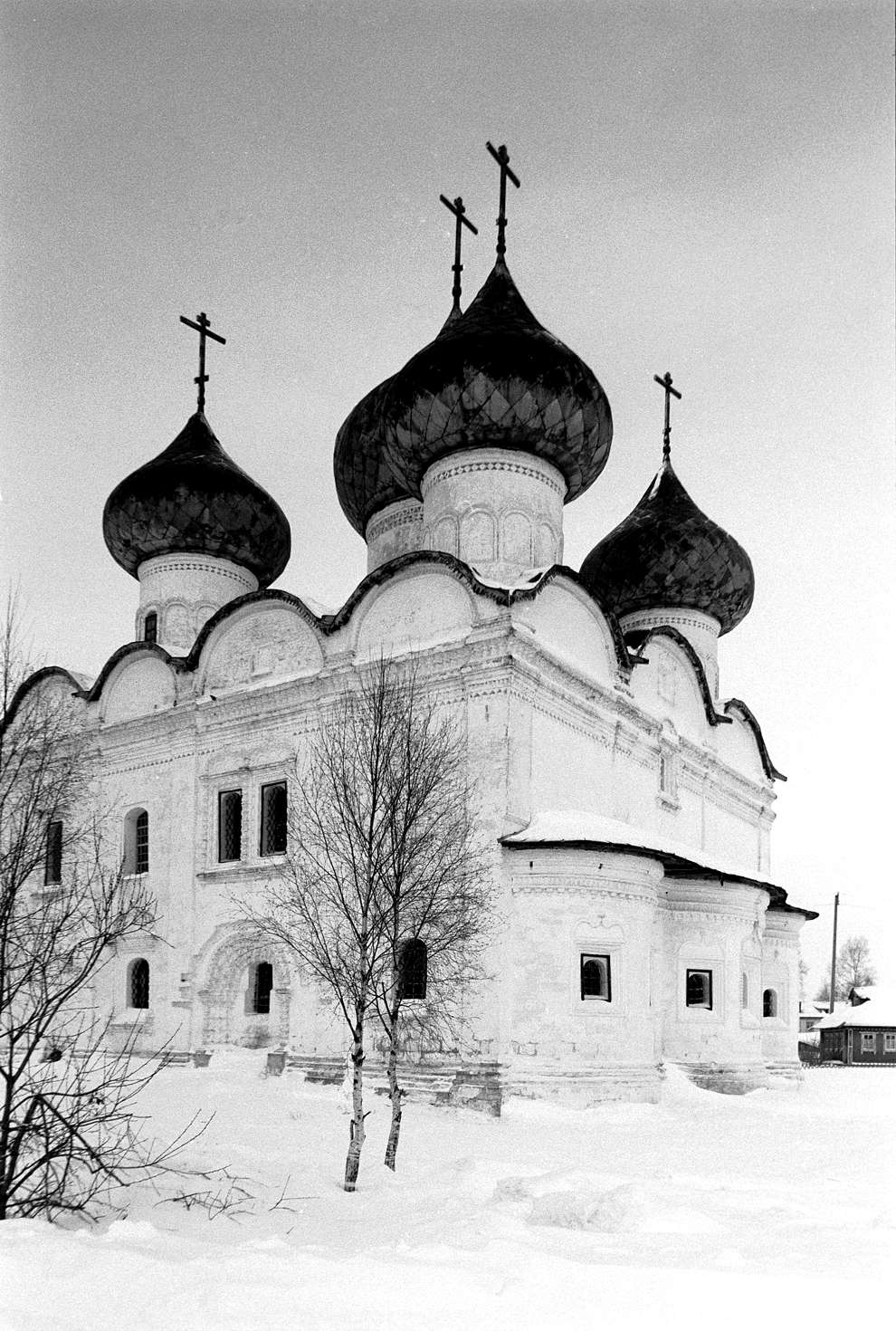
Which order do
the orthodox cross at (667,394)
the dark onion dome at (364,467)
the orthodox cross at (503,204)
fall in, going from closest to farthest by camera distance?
the orthodox cross at (503,204) < the dark onion dome at (364,467) < the orthodox cross at (667,394)

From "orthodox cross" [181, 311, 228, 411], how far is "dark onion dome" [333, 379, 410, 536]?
249 centimetres

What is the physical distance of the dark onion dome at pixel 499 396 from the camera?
15.7 m

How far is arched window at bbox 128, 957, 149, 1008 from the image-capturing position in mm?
17172

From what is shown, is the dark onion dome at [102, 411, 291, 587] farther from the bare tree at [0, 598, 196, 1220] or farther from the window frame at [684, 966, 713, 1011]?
the window frame at [684, 966, 713, 1011]

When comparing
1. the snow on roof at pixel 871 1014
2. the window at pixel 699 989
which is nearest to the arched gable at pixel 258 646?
the window at pixel 699 989

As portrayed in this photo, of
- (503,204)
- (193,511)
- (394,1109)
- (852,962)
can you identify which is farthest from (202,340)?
(852,962)

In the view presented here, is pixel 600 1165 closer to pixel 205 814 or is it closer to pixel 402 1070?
pixel 402 1070

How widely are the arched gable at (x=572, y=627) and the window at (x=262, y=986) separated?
229 inches

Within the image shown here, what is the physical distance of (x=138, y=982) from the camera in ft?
56.6

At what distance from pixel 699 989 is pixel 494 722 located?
495 cm

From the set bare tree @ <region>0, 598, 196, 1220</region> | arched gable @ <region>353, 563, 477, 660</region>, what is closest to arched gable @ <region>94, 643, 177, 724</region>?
bare tree @ <region>0, 598, 196, 1220</region>

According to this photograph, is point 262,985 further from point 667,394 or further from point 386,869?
point 667,394

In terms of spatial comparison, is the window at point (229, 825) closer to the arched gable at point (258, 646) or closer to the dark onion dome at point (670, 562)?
the arched gable at point (258, 646)

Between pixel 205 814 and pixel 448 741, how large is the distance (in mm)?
4452
